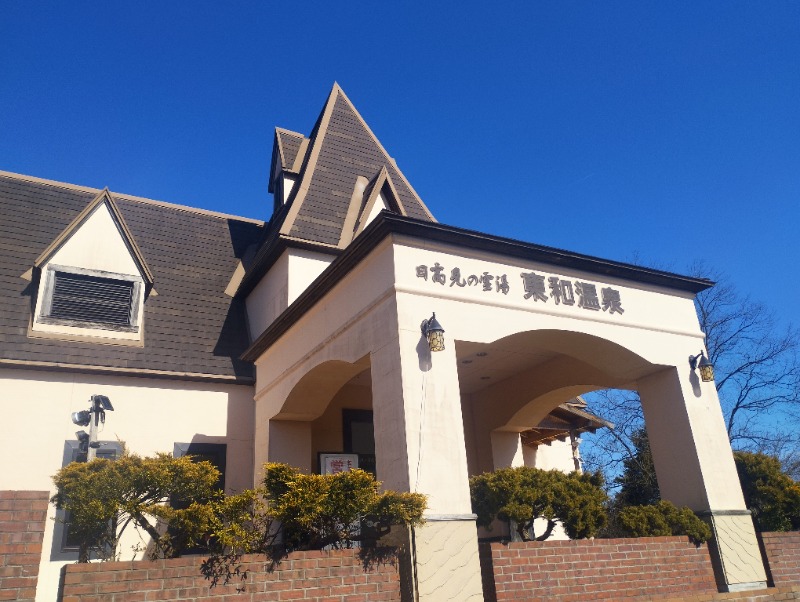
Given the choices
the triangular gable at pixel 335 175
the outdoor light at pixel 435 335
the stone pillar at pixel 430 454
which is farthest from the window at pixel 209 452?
the outdoor light at pixel 435 335

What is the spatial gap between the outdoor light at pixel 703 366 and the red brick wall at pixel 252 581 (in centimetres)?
645

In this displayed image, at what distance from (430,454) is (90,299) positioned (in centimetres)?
893

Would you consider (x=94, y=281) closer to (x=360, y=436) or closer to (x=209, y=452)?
(x=209, y=452)

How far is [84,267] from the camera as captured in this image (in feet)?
44.8

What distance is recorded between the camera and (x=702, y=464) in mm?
10016

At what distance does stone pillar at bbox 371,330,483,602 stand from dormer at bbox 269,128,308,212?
967cm

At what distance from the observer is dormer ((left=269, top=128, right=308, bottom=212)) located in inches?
695

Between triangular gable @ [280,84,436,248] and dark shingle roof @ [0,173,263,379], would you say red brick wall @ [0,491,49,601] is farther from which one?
triangular gable @ [280,84,436,248]

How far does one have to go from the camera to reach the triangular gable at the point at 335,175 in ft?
47.9

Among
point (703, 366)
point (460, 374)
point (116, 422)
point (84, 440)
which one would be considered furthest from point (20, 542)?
point (703, 366)

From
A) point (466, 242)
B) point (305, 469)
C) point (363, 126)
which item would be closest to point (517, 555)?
point (466, 242)

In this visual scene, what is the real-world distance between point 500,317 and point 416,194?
8581mm

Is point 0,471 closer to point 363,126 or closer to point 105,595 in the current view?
point 105,595

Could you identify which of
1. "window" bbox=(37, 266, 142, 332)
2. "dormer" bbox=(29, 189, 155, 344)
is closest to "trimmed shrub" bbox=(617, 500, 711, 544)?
"dormer" bbox=(29, 189, 155, 344)
